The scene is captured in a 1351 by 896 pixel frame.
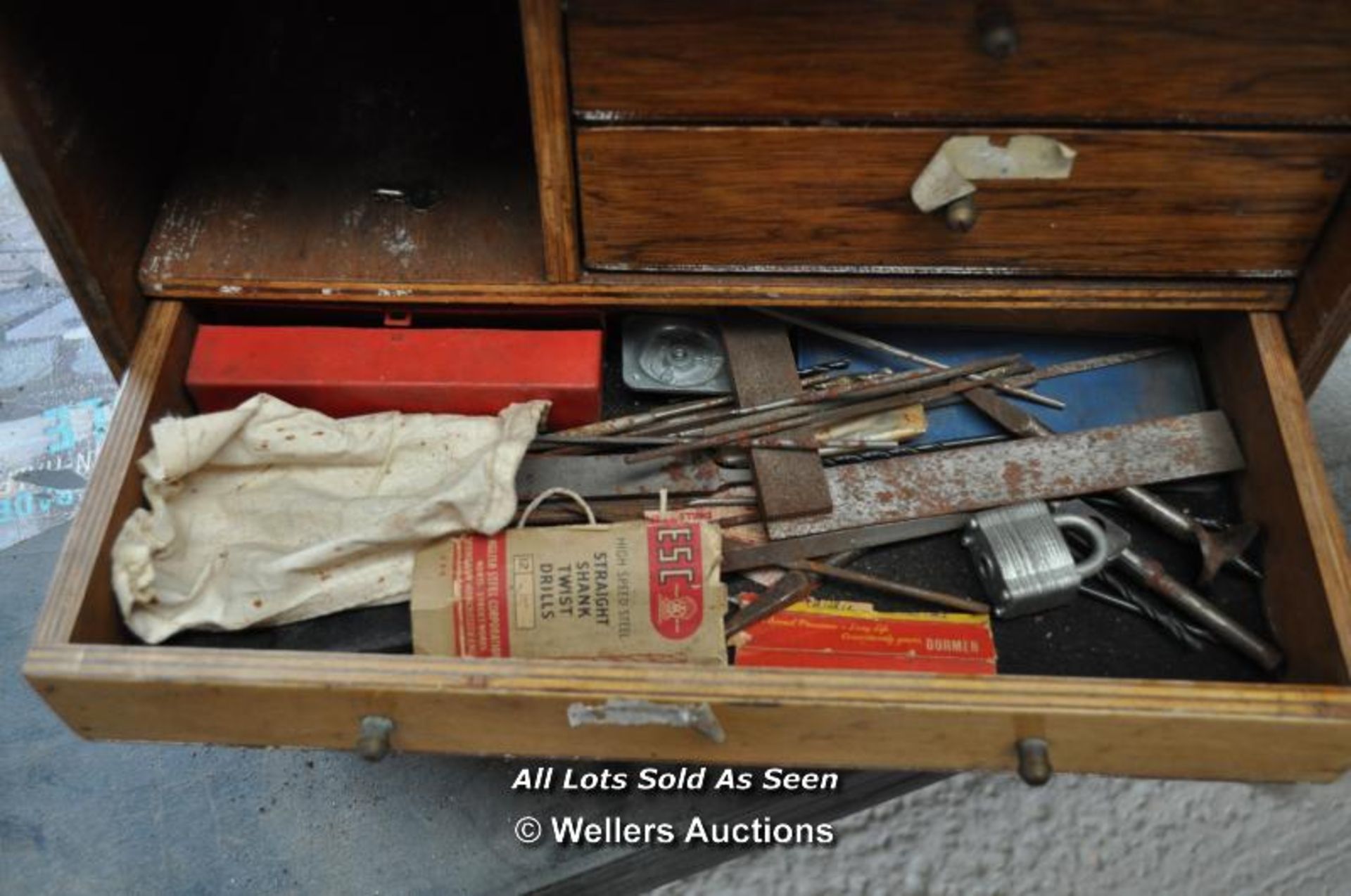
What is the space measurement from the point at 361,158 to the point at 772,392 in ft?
1.48

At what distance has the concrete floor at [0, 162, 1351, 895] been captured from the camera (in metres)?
1.27

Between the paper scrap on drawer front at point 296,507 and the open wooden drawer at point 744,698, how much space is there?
3 cm

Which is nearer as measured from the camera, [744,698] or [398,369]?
[744,698]

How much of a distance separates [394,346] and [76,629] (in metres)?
0.35

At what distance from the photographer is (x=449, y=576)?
1.05 metres

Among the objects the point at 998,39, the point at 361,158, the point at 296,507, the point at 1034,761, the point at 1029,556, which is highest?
the point at 361,158

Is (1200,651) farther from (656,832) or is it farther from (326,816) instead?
(326,816)

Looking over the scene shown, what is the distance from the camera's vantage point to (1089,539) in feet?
3.71

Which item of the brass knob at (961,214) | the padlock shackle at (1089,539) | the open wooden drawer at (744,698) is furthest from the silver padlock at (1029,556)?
the brass knob at (961,214)

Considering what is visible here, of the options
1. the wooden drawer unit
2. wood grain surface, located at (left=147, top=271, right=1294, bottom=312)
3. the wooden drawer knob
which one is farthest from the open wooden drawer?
the wooden drawer knob

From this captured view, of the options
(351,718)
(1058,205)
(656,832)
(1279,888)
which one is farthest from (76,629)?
(1279,888)

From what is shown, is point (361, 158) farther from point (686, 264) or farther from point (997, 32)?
point (997, 32)

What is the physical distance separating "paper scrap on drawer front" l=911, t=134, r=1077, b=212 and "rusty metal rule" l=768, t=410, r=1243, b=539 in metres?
0.25

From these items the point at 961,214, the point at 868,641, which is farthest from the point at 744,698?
the point at 961,214
